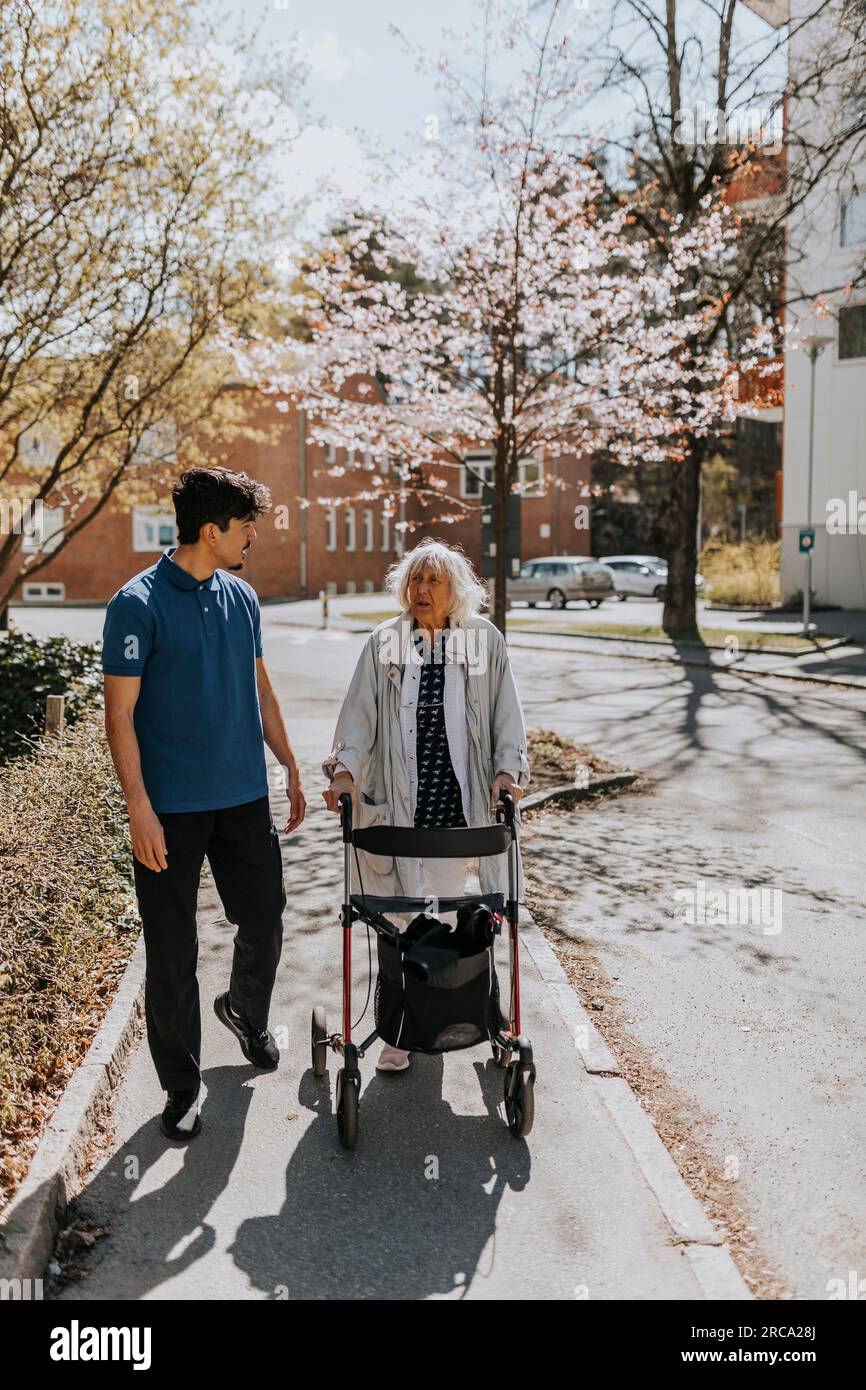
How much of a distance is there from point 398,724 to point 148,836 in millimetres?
1006

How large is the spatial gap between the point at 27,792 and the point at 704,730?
8.90m

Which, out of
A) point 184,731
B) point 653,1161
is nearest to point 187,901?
point 184,731

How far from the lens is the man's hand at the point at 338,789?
418 cm

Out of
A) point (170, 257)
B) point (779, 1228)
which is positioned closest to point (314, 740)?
point (170, 257)

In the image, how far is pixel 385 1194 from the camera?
3625 mm

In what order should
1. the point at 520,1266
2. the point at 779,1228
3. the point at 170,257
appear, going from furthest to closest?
the point at 170,257
the point at 779,1228
the point at 520,1266

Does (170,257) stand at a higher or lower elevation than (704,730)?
higher

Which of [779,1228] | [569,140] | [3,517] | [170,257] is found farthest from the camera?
[569,140]

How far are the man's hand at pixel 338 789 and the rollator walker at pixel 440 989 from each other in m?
0.10

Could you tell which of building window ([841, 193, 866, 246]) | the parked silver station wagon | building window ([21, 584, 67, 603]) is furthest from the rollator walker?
building window ([21, 584, 67, 603])
